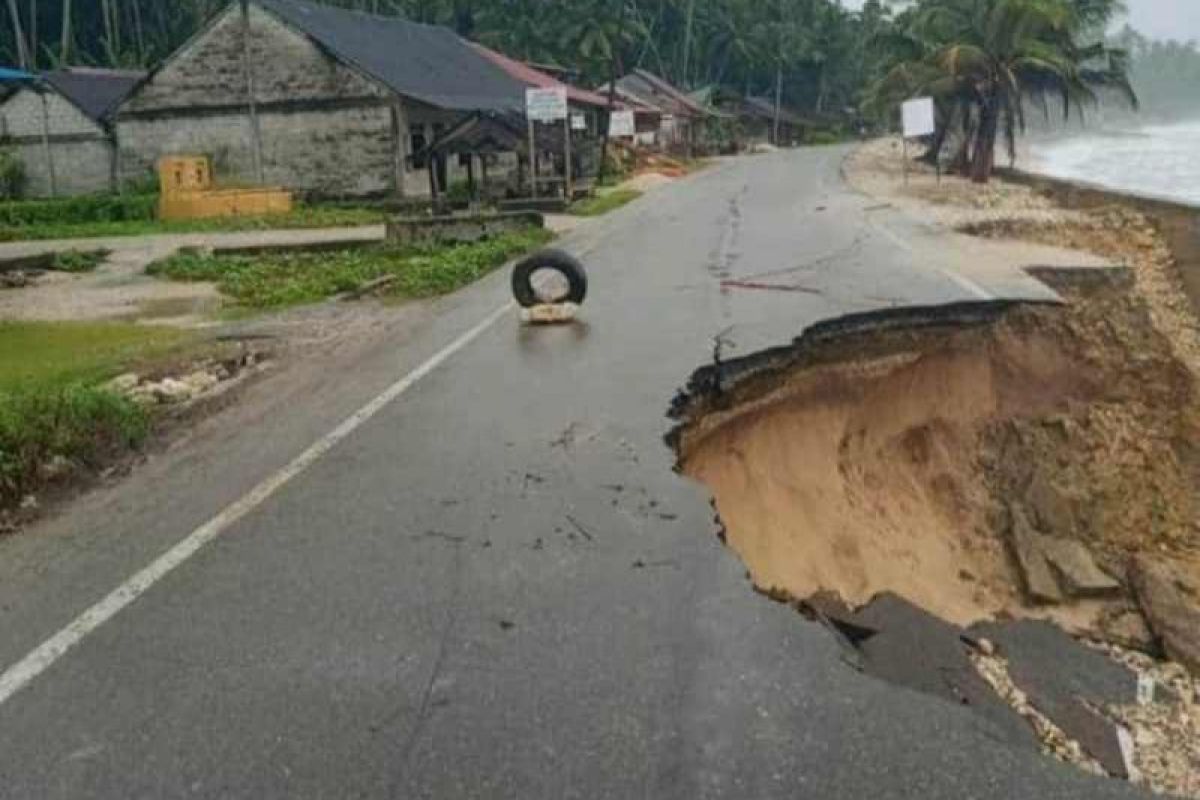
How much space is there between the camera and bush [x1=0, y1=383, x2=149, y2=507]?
660 cm

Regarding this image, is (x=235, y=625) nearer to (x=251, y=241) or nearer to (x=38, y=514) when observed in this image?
(x=38, y=514)

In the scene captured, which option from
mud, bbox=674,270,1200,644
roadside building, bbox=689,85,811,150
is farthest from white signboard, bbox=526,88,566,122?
roadside building, bbox=689,85,811,150

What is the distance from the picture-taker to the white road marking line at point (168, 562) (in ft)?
14.0

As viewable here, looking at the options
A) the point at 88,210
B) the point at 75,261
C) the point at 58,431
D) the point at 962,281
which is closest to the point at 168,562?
the point at 58,431

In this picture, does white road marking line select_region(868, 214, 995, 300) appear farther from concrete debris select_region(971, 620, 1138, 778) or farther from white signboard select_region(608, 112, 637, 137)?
white signboard select_region(608, 112, 637, 137)

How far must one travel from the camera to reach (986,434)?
1109 cm

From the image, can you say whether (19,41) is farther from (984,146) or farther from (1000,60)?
(1000,60)

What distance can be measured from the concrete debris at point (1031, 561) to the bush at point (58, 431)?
6.32 metres

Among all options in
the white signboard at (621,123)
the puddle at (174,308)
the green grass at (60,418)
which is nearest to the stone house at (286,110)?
the white signboard at (621,123)

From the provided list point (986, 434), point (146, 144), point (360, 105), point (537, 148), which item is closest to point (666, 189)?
point (537, 148)

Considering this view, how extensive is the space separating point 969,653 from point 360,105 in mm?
30565

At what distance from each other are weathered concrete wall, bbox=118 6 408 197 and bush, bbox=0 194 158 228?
310 centimetres

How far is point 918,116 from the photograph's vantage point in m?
31.3

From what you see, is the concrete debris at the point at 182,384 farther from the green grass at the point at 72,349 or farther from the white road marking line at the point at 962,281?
the white road marking line at the point at 962,281
